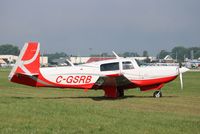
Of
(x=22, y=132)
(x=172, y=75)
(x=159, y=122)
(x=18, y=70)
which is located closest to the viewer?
(x=22, y=132)

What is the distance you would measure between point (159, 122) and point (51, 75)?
9249mm

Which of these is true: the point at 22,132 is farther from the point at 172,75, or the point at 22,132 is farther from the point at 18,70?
the point at 172,75

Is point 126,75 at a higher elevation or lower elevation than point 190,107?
higher

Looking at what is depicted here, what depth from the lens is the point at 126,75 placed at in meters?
17.6

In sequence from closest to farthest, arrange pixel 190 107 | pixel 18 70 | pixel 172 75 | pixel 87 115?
pixel 87 115
pixel 190 107
pixel 18 70
pixel 172 75

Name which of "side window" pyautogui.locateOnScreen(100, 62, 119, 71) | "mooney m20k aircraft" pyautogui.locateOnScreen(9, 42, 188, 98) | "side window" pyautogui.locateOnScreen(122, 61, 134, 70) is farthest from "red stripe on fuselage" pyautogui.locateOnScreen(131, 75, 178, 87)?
"side window" pyautogui.locateOnScreen(100, 62, 119, 71)

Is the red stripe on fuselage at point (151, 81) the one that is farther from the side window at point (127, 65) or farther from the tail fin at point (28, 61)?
the tail fin at point (28, 61)

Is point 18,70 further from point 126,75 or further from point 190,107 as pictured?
point 190,107

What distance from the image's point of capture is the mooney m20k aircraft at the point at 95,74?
1723 centimetres

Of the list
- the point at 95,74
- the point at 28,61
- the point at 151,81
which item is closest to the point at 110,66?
the point at 95,74

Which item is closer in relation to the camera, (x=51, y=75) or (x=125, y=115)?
(x=125, y=115)

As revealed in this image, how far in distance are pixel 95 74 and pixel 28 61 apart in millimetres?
3012

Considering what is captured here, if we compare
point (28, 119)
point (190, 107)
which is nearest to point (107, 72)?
point (190, 107)

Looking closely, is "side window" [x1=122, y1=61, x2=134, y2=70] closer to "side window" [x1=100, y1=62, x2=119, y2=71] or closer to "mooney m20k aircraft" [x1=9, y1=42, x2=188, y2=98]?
"mooney m20k aircraft" [x1=9, y1=42, x2=188, y2=98]
